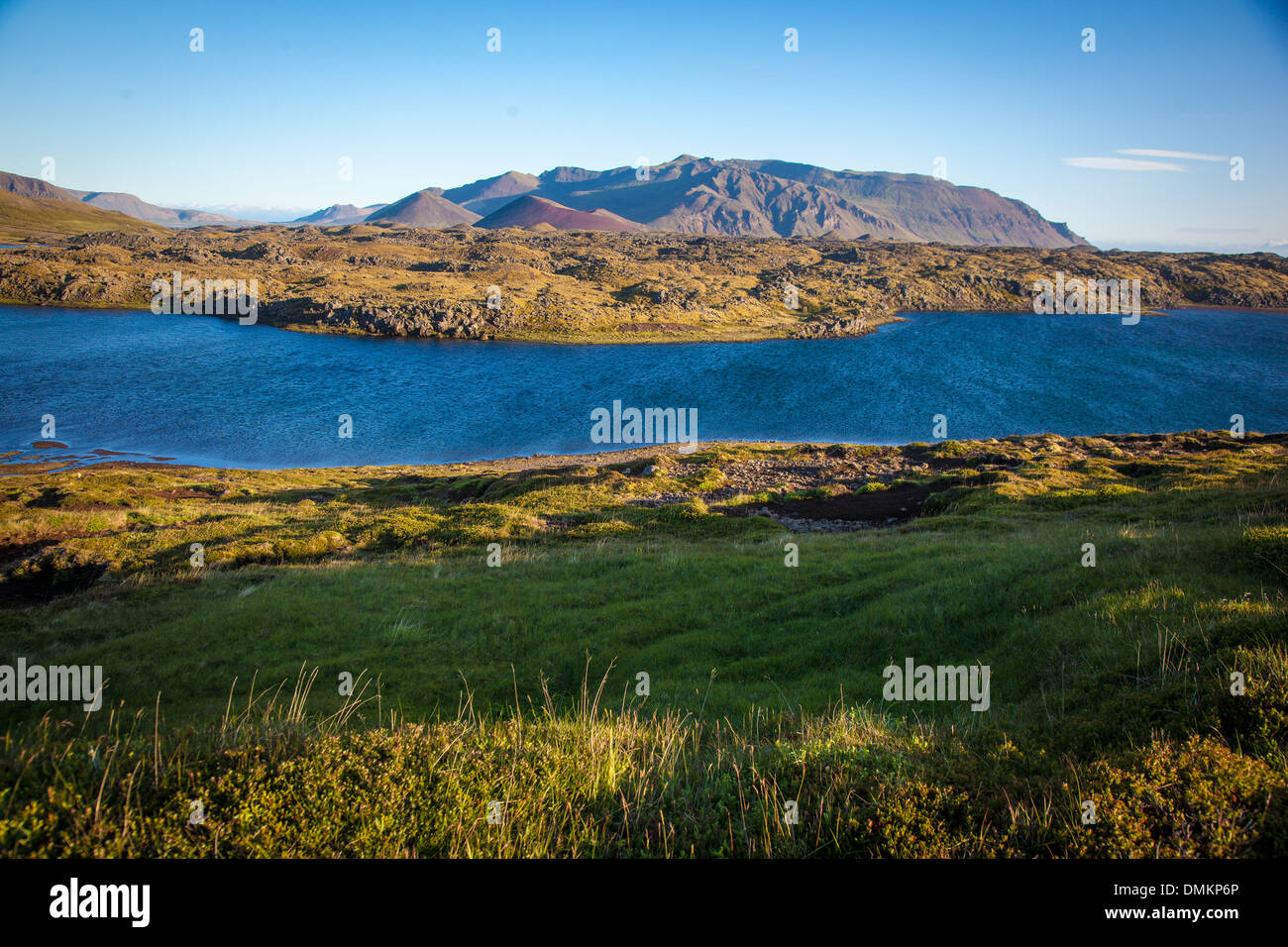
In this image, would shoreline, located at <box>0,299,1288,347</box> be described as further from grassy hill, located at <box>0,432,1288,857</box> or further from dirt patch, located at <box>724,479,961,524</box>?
grassy hill, located at <box>0,432,1288,857</box>

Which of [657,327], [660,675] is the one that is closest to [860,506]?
[660,675]

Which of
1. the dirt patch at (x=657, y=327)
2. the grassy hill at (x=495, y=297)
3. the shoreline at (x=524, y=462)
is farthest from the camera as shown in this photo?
the dirt patch at (x=657, y=327)

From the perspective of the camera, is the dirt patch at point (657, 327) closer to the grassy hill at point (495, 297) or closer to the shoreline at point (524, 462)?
the grassy hill at point (495, 297)

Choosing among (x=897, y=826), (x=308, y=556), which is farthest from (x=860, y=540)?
(x=308, y=556)

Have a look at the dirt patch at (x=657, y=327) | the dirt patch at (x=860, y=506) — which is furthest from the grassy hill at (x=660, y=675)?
the dirt patch at (x=657, y=327)

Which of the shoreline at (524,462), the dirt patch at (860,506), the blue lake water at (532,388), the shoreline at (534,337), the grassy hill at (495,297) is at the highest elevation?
the grassy hill at (495,297)

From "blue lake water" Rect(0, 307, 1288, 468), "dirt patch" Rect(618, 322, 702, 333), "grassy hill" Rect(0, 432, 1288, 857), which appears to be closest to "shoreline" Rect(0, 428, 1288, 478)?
"blue lake water" Rect(0, 307, 1288, 468)
